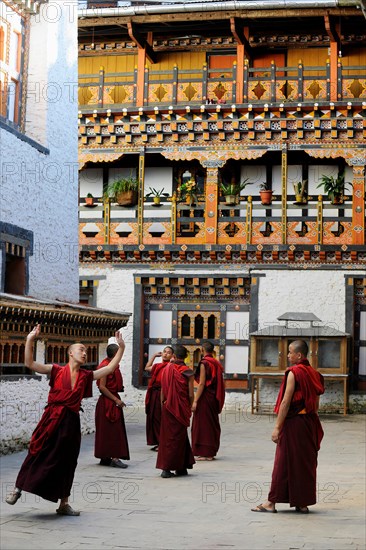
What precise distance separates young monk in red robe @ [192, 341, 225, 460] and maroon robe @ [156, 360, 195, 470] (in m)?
1.69

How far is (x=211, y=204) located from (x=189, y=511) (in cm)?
1465

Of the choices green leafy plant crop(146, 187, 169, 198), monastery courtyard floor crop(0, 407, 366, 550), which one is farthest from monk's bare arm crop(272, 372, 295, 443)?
green leafy plant crop(146, 187, 169, 198)

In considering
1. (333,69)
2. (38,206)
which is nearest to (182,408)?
(38,206)

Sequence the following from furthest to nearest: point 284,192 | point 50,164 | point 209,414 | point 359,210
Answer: point 284,192 → point 359,210 → point 50,164 → point 209,414

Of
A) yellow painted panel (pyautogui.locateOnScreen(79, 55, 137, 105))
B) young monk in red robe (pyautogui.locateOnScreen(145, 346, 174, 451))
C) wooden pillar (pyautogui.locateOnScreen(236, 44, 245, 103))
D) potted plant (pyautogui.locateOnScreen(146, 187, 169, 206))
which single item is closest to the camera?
young monk in red robe (pyautogui.locateOnScreen(145, 346, 174, 451))

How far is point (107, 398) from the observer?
1248cm

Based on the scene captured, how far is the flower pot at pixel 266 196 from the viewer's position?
78.0ft

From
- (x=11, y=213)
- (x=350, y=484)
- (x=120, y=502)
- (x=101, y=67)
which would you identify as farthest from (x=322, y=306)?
(x=120, y=502)

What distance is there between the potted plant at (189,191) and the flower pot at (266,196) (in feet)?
5.15

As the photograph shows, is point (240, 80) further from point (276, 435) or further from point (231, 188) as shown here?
point (276, 435)

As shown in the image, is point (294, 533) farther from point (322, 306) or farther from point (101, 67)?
point (101, 67)

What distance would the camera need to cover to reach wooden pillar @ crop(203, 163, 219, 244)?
23.3m

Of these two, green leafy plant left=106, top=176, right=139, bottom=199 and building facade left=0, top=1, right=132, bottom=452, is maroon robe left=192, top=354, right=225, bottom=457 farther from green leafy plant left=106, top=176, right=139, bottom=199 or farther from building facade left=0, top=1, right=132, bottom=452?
green leafy plant left=106, top=176, right=139, bottom=199

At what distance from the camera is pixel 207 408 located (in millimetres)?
13680
